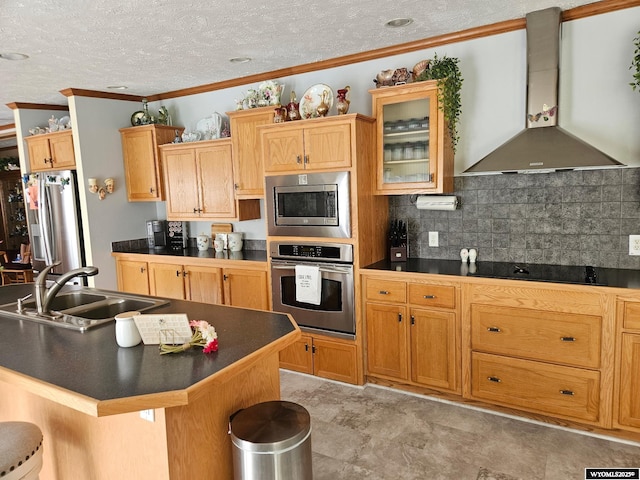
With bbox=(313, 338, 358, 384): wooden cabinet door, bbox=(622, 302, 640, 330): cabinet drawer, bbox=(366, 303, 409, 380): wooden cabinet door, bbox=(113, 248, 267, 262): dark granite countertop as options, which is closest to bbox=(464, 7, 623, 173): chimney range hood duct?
bbox=(622, 302, 640, 330): cabinet drawer

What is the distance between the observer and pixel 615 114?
9.60ft

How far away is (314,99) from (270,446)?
2.72m

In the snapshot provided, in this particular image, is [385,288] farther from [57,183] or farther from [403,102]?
[57,183]

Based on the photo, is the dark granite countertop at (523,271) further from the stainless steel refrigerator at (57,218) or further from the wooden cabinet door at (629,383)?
the stainless steel refrigerator at (57,218)

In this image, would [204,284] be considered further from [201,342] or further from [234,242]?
[201,342]

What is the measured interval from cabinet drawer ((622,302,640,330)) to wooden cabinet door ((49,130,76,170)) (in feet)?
16.0

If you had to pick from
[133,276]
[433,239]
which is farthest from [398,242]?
[133,276]

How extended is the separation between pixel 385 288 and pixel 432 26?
1.82m

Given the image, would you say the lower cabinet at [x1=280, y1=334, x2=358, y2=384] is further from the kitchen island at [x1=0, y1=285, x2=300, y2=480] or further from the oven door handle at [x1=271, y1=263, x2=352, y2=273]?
the kitchen island at [x1=0, y1=285, x2=300, y2=480]

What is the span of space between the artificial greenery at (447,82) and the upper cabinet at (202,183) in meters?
1.90

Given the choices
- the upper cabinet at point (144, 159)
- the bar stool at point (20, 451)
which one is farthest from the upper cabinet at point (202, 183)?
the bar stool at point (20, 451)

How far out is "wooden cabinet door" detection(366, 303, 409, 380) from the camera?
10.7 ft

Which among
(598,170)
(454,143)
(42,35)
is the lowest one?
(598,170)

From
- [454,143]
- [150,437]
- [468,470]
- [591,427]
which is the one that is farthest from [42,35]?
[591,427]
